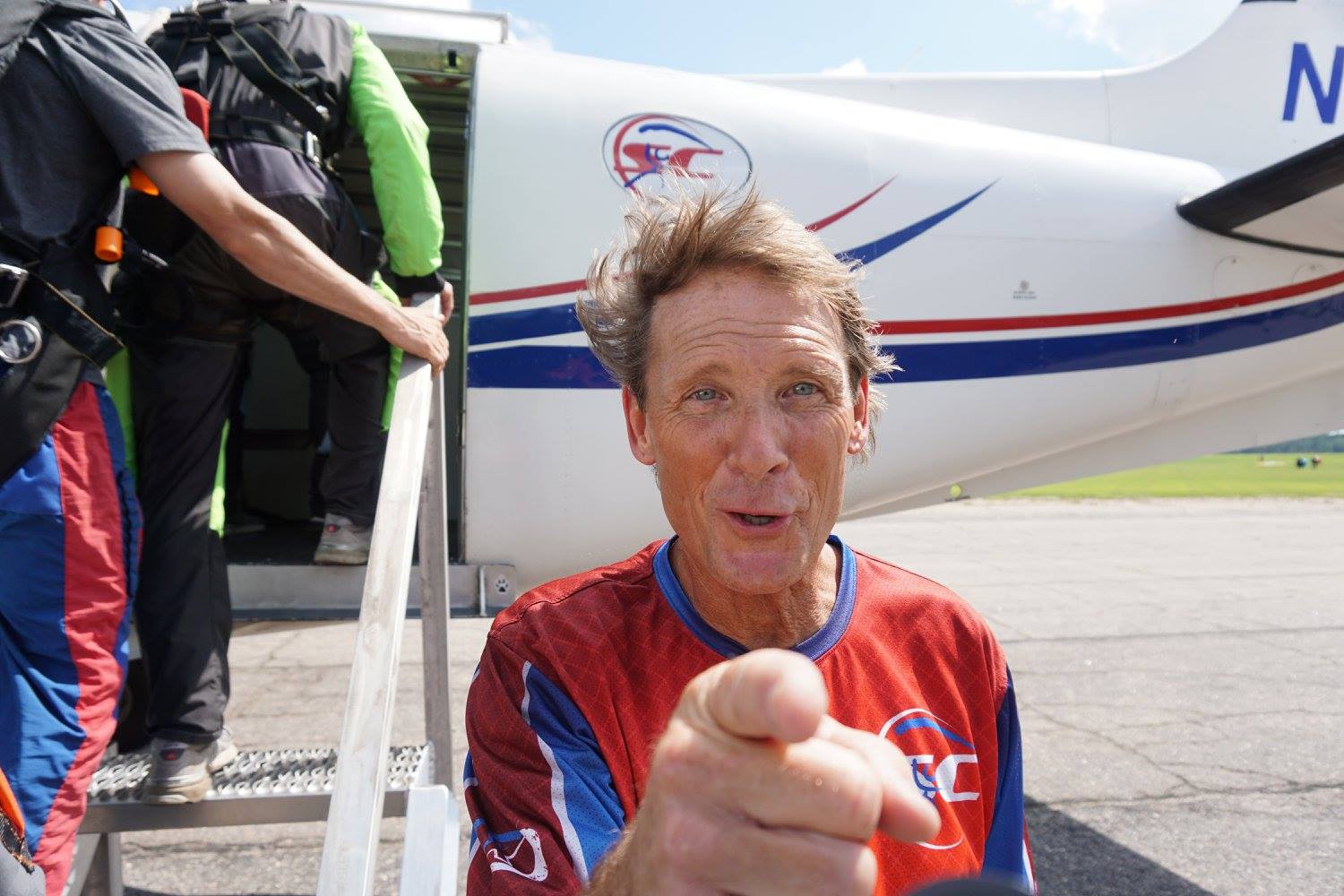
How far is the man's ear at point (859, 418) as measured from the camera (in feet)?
4.52

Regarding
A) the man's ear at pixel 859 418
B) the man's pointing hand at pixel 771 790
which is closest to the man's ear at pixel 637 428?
the man's ear at pixel 859 418

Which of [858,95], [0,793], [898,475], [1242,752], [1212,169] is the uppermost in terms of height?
[858,95]

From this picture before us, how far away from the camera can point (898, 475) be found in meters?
3.47

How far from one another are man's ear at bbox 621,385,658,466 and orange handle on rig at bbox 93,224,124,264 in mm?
1138

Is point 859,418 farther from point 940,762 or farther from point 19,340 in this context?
point 19,340

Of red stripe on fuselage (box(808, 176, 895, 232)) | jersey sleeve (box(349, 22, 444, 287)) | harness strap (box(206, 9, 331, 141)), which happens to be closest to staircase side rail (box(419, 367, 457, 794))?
jersey sleeve (box(349, 22, 444, 287))

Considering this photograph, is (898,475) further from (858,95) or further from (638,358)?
(638,358)

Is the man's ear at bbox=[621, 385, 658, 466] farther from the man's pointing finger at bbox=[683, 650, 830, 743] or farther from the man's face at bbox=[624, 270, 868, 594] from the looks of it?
the man's pointing finger at bbox=[683, 650, 830, 743]

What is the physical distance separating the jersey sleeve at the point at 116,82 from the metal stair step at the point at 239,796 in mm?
1329

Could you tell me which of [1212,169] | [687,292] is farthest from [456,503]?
[1212,169]

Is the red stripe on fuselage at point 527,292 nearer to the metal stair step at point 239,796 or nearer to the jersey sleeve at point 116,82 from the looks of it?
the jersey sleeve at point 116,82

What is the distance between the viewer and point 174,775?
6.55ft

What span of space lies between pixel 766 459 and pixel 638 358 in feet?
1.02

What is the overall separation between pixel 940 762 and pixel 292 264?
1600 millimetres
